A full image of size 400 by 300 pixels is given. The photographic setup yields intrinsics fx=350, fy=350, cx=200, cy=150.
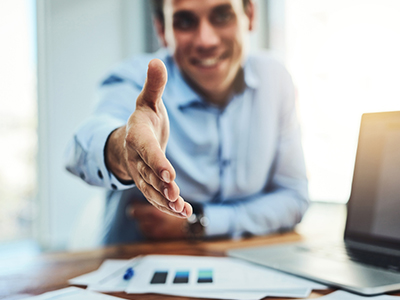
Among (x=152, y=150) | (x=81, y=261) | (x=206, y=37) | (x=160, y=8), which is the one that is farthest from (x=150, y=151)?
(x=160, y=8)

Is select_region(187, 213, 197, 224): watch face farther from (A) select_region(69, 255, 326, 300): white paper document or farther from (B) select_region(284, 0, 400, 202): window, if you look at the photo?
(B) select_region(284, 0, 400, 202): window

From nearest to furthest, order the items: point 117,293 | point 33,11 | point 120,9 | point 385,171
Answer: point 117,293 < point 385,171 < point 33,11 < point 120,9

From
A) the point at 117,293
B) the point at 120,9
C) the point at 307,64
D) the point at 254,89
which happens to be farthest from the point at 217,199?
the point at 120,9

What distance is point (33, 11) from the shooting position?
7.21 feet

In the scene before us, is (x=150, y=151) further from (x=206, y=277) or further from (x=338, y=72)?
(x=338, y=72)

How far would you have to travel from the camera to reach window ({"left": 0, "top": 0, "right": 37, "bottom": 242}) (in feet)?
6.94

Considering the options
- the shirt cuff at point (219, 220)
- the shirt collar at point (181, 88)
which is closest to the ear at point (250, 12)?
the shirt collar at point (181, 88)

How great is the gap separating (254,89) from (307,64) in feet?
2.05

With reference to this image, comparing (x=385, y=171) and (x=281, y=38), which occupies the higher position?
(x=281, y=38)

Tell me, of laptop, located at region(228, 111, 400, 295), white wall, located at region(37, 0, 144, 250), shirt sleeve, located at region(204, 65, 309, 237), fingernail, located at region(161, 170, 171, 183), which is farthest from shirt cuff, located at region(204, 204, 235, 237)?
white wall, located at region(37, 0, 144, 250)

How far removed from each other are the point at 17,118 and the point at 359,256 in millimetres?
2130

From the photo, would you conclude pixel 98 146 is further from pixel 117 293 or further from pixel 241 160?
pixel 241 160

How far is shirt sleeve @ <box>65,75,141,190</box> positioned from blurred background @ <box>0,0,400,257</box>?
65cm

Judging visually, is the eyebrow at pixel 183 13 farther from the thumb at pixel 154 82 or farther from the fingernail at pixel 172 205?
the fingernail at pixel 172 205
